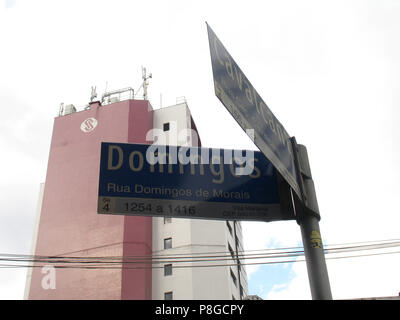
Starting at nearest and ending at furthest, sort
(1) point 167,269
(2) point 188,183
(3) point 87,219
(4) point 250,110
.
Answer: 1. (4) point 250,110
2. (2) point 188,183
3. (3) point 87,219
4. (1) point 167,269

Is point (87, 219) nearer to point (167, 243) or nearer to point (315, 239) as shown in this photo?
point (167, 243)

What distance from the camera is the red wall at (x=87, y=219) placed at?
91.0ft

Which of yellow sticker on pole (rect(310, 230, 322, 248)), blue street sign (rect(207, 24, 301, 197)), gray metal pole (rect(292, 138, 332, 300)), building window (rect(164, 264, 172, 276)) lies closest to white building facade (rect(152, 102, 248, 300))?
building window (rect(164, 264, 172, 276))

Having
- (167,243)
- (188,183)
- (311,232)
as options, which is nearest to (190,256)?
(167,243)

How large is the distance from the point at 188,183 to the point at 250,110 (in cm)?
102

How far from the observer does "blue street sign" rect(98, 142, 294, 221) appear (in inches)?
147

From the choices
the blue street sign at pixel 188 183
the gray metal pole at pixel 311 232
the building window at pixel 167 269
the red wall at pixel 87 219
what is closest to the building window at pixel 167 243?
the red wall at pixel 87 219

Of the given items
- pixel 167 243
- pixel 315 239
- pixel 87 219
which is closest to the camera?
pixel 315 239

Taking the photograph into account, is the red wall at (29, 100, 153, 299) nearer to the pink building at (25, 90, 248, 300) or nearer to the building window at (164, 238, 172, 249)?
the pink building at (25, 90, 248, 300)

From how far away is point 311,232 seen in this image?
12.0 feet

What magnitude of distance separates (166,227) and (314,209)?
2885cm

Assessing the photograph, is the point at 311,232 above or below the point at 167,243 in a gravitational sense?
below

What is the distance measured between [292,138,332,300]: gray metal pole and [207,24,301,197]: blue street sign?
17cm
